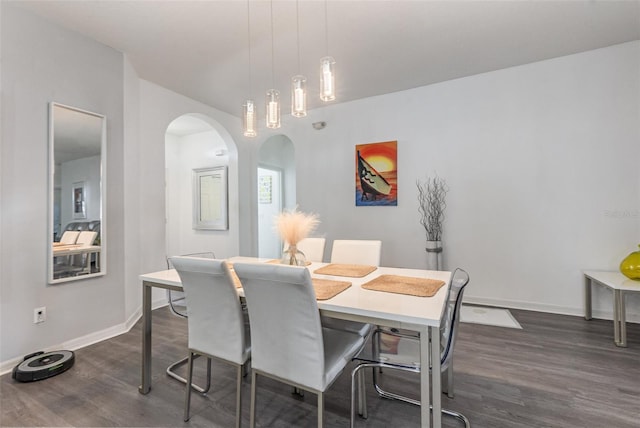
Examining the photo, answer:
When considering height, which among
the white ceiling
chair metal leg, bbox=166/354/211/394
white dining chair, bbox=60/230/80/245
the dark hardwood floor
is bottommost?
the dark hardwood floor

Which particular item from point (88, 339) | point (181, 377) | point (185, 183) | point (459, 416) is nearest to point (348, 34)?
point (459, 416)

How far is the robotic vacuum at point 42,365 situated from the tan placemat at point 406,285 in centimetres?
224

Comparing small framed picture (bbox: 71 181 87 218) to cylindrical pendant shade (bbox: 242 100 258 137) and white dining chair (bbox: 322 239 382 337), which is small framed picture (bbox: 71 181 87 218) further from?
white dining chair (bbox: 322 239 382 337)

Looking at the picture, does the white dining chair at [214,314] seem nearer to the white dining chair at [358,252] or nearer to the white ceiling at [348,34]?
the white dining chair at [358,252]

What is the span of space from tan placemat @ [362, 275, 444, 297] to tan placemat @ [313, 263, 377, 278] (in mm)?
164

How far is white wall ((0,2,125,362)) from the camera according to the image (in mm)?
2139

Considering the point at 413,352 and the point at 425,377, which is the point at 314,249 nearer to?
the point at 413,352

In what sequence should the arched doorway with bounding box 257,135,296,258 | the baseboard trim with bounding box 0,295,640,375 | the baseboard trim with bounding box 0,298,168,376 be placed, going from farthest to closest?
1. the arched doorway with bounding box 257,135,296,258
2. the baseboard trim with bounding box 0,295,640,375
3. the baseboard trim with bounding box 0,298,168,376

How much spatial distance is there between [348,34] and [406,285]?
7.22 feet

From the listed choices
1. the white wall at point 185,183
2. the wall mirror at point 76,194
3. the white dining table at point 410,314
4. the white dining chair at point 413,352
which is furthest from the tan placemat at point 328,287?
the white wall at point 185,183

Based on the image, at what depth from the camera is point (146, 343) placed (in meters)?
1.89

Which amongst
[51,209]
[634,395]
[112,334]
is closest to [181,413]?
[112,334]

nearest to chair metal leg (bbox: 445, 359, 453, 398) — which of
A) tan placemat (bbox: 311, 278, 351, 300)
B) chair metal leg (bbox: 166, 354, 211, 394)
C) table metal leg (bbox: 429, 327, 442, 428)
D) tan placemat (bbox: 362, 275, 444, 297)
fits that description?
tan placemat (bbox: 362, 275, 444, 297)

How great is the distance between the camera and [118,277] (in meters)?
2.87
